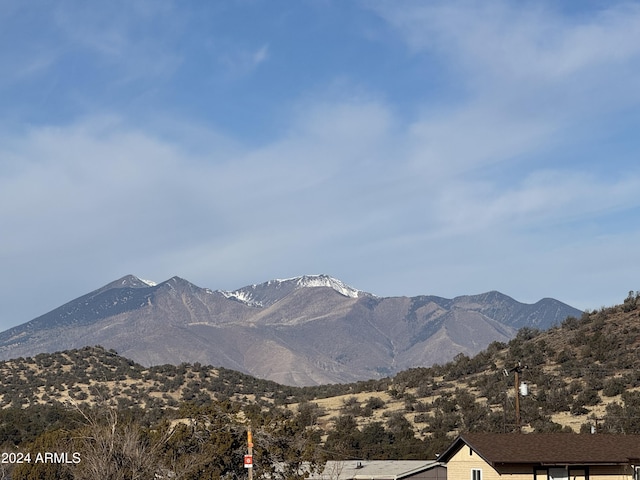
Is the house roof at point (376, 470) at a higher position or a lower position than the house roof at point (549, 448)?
lower

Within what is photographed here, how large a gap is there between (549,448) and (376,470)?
816cm

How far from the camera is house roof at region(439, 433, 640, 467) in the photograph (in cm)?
4634

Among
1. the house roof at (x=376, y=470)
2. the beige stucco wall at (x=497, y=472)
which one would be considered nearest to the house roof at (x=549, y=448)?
the beige stucco wall at (x=497, y=472)

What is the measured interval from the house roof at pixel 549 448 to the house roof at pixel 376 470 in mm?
1375

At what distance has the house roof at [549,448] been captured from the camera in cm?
4634

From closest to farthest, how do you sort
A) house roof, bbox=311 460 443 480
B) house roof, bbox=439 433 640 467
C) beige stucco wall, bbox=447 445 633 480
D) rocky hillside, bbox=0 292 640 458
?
house roof, bbox=439 433 640 467 → beige stucco wall, bbox=447 445 633 480 → house roof, bbox=311 460 443 480 → rocky hillside, bbox=0 292 640 458

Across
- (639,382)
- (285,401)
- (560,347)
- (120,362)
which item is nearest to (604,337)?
(560,347)

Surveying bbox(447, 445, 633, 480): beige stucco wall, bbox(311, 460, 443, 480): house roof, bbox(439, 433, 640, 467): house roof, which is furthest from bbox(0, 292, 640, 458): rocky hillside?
bbox(311, 460, 443, 480): house roof

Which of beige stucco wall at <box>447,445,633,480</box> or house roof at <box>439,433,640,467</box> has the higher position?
house roof at <box>439,433,640,467</box>

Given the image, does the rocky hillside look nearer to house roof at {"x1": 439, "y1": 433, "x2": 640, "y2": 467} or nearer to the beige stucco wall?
house roof at {"x1": 439, "y1": 433, "x2": 640, "y2": 467}

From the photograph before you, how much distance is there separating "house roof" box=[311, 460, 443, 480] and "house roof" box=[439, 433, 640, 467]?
1375mm

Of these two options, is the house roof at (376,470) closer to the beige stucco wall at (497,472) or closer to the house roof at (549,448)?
the beige stucco wall at (497,472)

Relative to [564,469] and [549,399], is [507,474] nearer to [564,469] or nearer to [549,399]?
[564,469]

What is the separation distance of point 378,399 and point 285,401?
13.8 m
